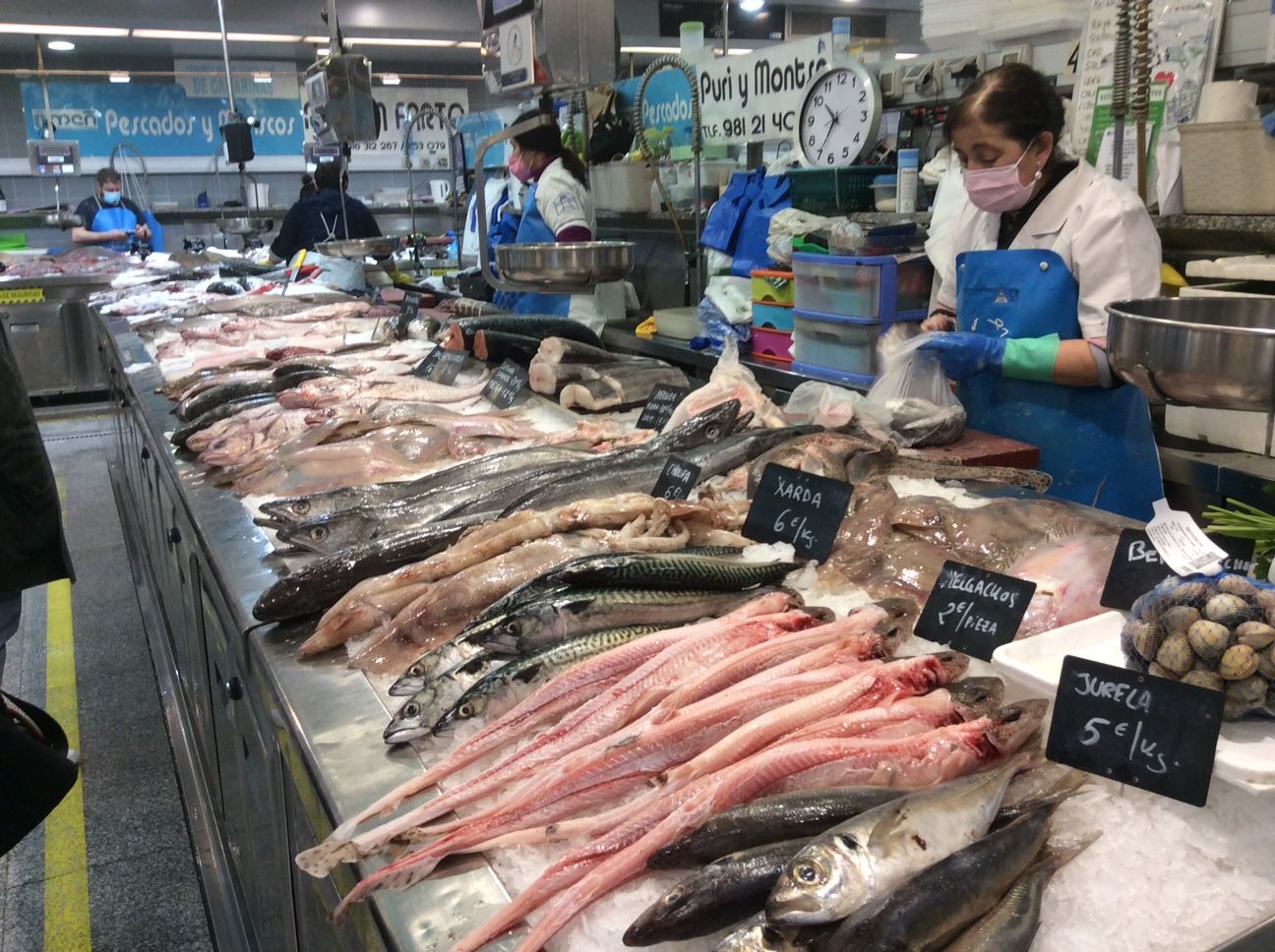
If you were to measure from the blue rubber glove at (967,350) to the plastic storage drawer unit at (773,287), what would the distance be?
5.61 ft

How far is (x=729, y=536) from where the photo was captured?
217 cm

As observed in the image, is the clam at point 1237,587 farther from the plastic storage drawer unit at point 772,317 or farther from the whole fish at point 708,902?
the plastic storage drawer unit at point 772,317

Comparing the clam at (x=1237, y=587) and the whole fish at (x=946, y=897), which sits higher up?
the clam at (x=1237, y=587)

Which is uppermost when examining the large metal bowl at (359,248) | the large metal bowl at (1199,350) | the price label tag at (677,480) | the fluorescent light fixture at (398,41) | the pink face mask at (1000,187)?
the fluorescent light fixture at (398,41)

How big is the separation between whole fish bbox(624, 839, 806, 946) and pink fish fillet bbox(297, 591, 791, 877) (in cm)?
39

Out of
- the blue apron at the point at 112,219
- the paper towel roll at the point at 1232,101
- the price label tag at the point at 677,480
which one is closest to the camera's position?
the price label tag at the point at 677,480

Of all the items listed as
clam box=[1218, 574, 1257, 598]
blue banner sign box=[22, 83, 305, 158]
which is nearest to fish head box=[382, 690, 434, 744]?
clam box=[1218, 574, 1257, 598]

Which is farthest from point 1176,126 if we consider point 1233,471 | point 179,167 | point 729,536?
point 179,167

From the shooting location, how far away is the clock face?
539 cm

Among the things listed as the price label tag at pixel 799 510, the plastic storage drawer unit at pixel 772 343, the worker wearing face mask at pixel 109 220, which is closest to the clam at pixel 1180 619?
the price label tag at pixel 799 510

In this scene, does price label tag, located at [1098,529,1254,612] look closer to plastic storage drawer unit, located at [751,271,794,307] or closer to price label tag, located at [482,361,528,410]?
price label tag, located at [482,361,528,410]

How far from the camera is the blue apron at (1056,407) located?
3148 mm

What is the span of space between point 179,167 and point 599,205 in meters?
15.2

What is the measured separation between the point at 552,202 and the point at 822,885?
5281mm
